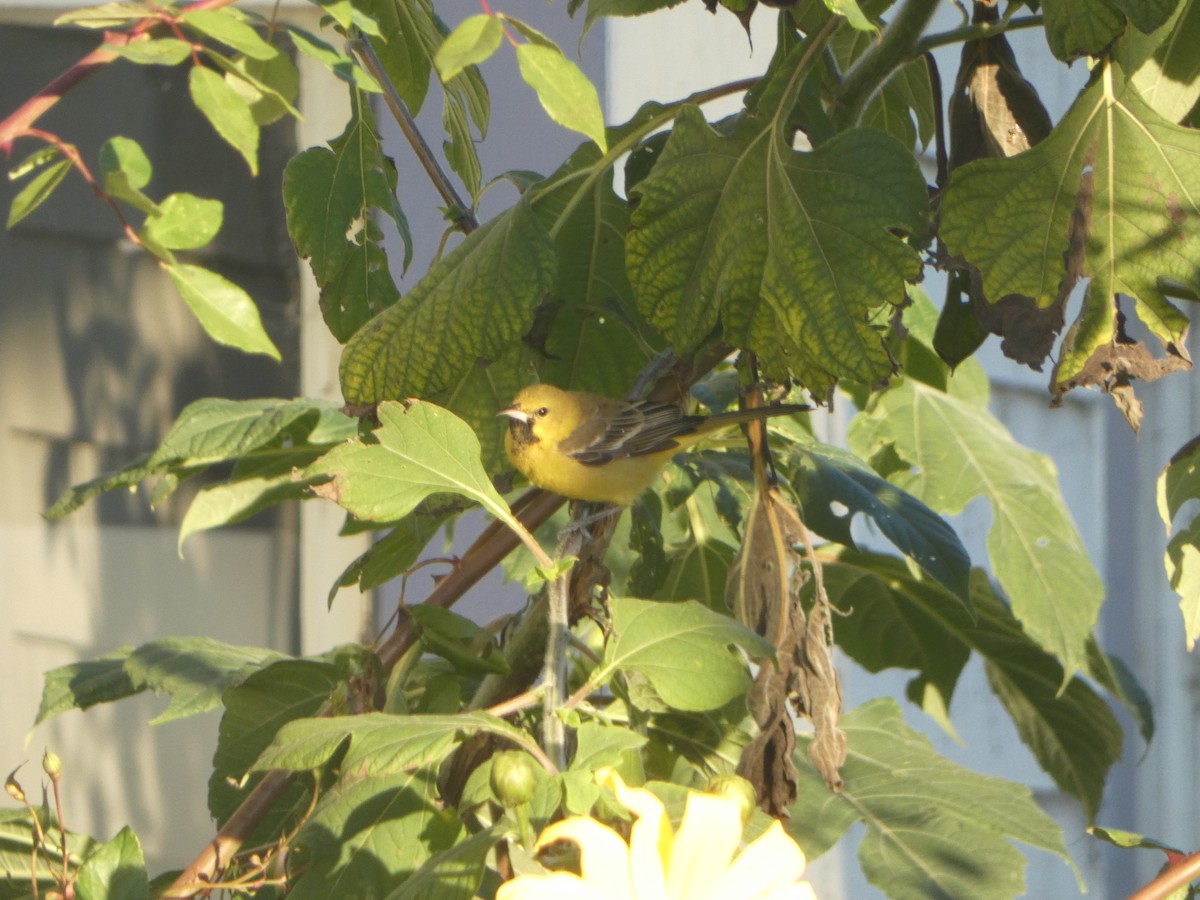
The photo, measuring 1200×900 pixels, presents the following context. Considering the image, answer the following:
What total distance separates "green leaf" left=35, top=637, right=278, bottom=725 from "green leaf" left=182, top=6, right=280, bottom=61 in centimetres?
72

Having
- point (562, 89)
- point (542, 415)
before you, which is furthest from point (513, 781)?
point (542, 415)

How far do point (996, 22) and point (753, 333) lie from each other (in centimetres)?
33

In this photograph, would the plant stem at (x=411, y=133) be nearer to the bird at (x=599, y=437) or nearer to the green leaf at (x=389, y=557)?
the bird at (x=599, y=437)

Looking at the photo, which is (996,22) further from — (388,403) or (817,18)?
(388,403)

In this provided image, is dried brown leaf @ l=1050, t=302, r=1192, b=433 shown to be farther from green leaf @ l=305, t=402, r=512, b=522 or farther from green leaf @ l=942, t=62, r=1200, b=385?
green leaf @ l=305, t=402, r=512, b=522

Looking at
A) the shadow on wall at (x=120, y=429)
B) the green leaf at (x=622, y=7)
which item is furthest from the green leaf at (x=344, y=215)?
the shadow on wall at (x=120, y=429)

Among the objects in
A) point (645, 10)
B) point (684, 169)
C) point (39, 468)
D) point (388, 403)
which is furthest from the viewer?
point (39, 468)

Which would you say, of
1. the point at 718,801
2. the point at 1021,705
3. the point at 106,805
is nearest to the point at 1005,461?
the point at 1021,705

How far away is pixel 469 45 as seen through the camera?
0.52 metres

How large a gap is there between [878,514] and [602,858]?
684 mm

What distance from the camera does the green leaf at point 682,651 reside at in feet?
2.55

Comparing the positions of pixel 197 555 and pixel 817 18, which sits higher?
pixel 817 18

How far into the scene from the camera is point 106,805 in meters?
2.78

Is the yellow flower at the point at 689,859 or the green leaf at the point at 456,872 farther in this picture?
the green leaf at the point at 456,872
